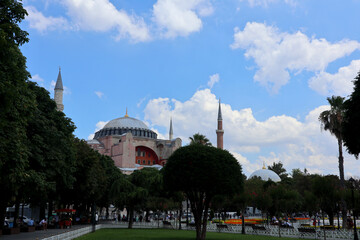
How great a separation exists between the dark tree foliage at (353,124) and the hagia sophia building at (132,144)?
6733 centimetres

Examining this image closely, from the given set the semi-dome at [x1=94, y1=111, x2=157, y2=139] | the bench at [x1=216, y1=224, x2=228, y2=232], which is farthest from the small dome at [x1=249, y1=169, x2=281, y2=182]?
the bench at [x1=216, y1=224, x2=228, y2=232]

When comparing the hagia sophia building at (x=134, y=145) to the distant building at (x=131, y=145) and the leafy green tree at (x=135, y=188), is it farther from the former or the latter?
the leafy green tree at (x=135, y=188)

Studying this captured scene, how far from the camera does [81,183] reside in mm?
34812

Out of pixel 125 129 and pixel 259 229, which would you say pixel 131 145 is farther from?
pixel 259 229

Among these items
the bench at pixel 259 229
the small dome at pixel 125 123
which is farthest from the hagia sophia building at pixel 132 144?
the bench at pixel 259 229

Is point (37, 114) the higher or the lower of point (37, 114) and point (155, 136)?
the lower

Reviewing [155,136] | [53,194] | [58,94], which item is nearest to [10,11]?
[53,194]

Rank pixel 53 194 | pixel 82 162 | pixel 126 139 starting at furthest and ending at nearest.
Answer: pixel 126 139 → pixel 82 162 → pixel 53 194

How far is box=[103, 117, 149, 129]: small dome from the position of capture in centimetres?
11006

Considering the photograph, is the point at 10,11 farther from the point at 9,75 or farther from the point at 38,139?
the point at 38,139

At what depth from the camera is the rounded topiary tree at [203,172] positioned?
20266 mm

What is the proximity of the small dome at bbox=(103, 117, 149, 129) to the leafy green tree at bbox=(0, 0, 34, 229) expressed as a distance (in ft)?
294

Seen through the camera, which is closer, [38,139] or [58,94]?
[38,139]

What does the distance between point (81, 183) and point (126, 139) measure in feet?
197
